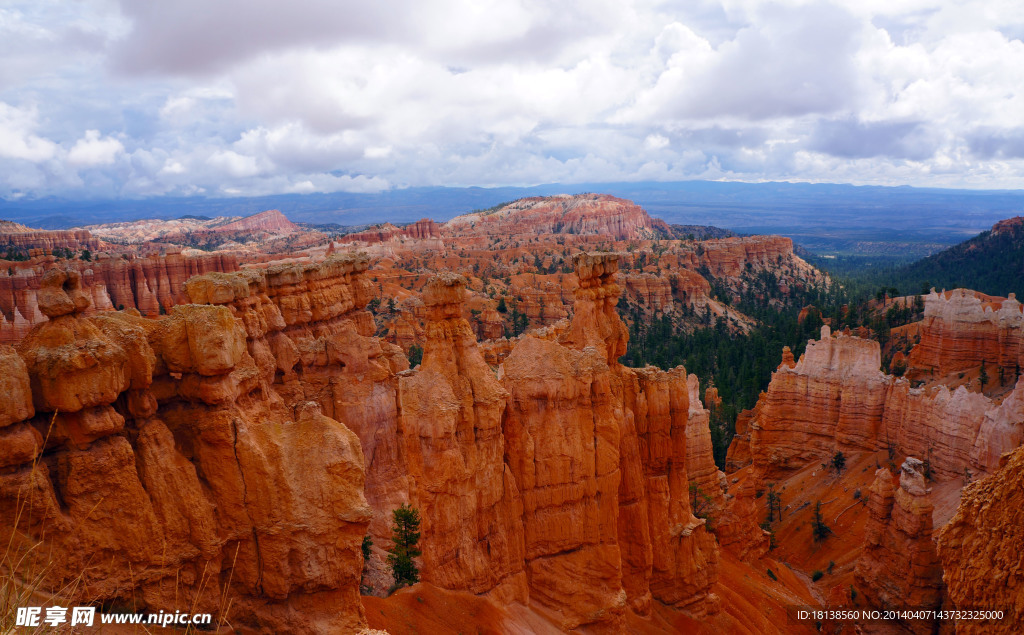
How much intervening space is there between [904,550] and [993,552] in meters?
9.99

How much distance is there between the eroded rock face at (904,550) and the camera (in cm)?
1891

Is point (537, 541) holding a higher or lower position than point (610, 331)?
lower

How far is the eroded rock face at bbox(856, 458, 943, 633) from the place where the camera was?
18906 millimetres

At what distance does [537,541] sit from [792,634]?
10.1 metres

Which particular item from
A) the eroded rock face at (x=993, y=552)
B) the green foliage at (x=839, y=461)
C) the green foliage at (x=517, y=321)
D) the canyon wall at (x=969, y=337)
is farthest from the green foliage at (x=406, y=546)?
the green foliage at (x=517, y=321)

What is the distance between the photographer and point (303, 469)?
28.6ft

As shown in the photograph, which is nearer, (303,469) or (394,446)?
(303,469)

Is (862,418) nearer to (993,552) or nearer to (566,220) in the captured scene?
(993,552)

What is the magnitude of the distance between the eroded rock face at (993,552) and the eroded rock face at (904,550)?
306 inches

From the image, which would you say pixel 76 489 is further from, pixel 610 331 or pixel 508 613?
pixel 610 331

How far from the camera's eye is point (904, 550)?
19.3 metres

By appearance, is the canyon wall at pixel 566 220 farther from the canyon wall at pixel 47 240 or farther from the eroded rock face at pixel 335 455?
the eroded rock face at pixel 335 455

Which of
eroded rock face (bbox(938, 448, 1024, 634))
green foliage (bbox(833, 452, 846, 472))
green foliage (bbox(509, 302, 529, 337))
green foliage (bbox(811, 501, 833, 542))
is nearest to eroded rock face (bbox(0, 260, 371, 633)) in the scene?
eroded rock face (bbox(938, 448, 1024, 634))

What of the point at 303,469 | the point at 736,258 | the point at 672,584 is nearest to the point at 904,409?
the point at 672,584
